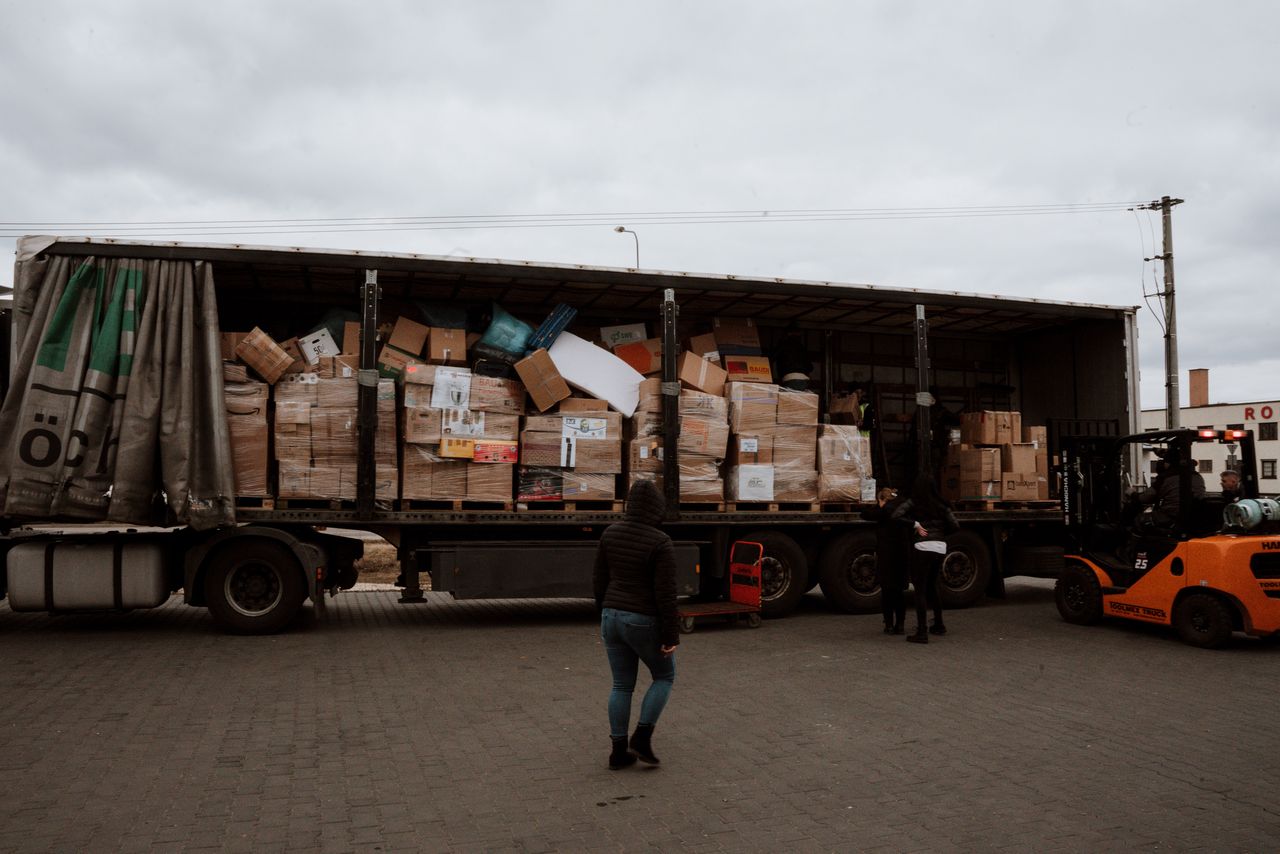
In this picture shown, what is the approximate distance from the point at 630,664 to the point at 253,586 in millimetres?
5634

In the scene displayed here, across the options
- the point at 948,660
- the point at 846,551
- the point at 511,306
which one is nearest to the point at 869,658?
the point at 948,660

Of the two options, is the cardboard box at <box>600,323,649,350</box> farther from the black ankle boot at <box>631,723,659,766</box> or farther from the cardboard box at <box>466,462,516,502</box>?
the black ankle boot at <box>631,723,659,766</box>

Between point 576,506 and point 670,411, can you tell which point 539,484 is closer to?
point 576,506

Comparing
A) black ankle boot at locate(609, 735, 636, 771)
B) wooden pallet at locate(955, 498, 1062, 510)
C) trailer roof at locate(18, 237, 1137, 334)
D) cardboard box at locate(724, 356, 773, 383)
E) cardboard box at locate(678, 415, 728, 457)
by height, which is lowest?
black ankle boot at locate(609, 735, 636, 771)

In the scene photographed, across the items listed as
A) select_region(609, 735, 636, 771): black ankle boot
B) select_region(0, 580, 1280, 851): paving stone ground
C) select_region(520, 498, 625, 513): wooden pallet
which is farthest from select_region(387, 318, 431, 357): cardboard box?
select_region(609, 735, 636, 771): black ankle boot

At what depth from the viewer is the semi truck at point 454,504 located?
29.2ft

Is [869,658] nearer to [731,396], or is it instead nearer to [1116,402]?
[731,396]

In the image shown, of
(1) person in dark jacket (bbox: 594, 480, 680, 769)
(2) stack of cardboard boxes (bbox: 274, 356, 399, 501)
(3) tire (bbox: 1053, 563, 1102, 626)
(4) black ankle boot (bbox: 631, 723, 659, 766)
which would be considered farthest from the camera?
(3) tire (bbox: 1053, 563, 1102, 626)

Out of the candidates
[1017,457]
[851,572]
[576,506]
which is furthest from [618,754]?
[1017,457]

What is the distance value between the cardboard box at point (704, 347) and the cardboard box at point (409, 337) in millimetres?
3143

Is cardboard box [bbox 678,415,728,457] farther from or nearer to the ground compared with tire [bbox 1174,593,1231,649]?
farther from the ground

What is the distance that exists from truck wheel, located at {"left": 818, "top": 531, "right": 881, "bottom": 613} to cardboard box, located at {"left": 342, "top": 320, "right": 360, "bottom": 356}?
18.8 feet

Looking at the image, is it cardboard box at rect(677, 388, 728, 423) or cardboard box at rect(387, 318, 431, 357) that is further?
cardboard box at rect(677, 388, 728, 423)

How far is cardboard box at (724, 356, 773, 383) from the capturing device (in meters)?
11.4
